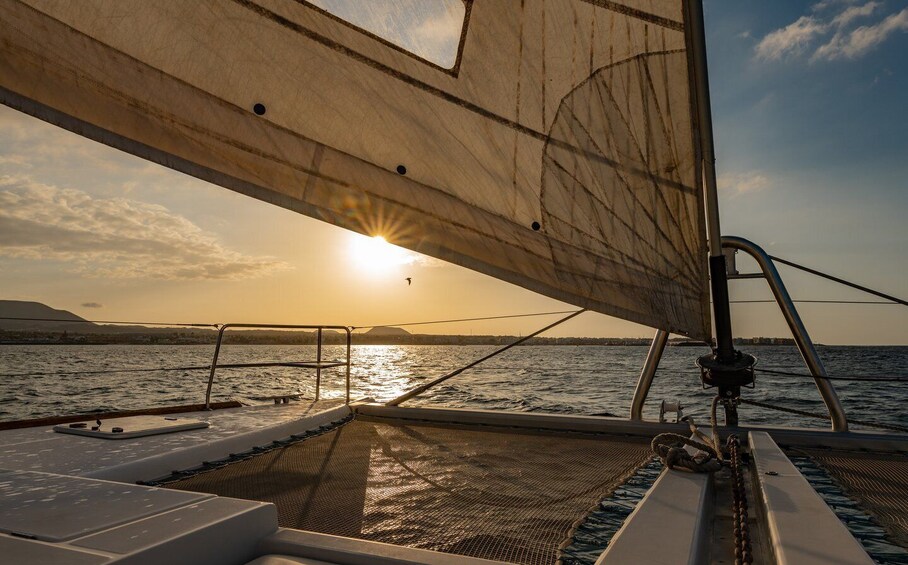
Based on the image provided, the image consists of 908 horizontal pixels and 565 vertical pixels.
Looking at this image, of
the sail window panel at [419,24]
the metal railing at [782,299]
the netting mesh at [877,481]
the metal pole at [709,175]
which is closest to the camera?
the netting mesh at [877,481]

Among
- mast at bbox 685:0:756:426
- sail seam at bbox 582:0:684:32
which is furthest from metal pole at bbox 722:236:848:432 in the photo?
sail seam at bbox 582:0:684:32

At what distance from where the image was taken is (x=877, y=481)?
2.38 meters

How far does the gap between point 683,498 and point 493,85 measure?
178 centimetres

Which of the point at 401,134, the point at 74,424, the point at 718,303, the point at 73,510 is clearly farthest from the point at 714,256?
the point at 74,424

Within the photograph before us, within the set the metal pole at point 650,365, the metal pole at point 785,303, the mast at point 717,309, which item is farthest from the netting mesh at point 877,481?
the metal pole at point 650,365

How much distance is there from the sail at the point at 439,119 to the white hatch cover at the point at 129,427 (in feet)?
4.35

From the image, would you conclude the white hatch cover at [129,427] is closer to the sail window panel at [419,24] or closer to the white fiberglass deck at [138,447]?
the white fiberglass deck at [138,447]

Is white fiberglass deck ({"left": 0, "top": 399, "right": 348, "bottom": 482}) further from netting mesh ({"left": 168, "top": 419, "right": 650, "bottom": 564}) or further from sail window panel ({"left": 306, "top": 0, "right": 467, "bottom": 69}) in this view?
sail window panel ({"left": 306, "top": 0, "right": 467, "bottom": 69})

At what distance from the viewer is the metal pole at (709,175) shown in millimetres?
2577

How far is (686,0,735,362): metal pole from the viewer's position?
8.46ft

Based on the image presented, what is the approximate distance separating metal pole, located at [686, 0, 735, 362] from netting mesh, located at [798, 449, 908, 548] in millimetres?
687

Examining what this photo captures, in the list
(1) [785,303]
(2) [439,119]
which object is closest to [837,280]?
(1) [785,303]

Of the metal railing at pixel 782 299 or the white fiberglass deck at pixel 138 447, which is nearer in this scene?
the white fiberglass deck at pixel 138 447

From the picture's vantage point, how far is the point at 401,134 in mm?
2518
